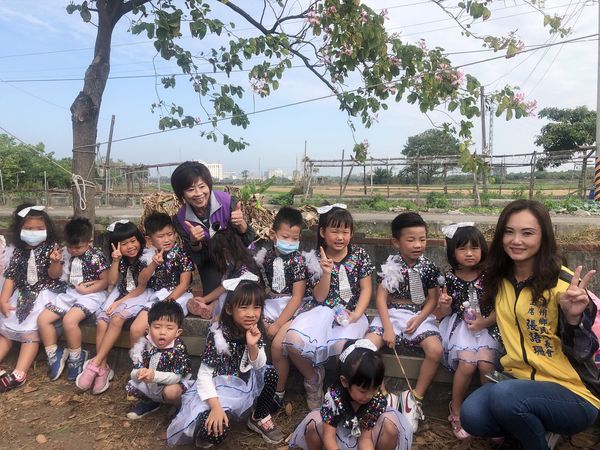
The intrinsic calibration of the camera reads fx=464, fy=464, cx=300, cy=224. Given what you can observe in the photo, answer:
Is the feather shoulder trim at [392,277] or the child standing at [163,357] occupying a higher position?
the feather shoulder trim at [392,277]

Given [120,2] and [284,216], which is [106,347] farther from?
[120,2]

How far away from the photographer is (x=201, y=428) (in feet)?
8.50

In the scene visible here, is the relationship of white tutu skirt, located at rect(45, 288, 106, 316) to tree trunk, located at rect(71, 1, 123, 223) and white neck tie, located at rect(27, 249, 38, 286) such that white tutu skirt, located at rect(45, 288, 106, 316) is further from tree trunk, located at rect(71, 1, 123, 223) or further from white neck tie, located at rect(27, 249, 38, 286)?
tree trunk, located at rect(71, 1, 123, 223)

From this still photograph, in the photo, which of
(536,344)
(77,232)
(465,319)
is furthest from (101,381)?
(536,344)

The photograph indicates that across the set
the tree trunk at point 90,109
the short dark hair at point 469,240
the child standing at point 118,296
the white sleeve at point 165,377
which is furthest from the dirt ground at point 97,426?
the tree trunk at point 90,109

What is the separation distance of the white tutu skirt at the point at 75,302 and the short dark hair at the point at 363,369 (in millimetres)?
2349

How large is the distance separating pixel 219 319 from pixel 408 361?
4.14ft

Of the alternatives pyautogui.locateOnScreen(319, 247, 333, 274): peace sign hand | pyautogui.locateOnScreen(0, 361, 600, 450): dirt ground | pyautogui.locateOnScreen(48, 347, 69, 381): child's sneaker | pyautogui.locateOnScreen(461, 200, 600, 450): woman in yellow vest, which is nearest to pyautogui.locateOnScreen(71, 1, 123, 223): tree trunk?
pyautogui.locateOnScreen(48, 347, 69, 381): child's sneaker

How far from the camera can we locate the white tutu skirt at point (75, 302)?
3.64 metres

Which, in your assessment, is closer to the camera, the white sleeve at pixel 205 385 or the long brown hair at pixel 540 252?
→ the long brown hair at pixel 540 252

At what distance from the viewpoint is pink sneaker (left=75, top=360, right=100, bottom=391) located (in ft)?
11.0

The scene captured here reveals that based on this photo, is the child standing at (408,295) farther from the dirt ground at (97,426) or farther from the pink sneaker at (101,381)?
the pink sneaker at (101,381)

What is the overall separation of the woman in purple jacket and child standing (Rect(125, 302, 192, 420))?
533 mm

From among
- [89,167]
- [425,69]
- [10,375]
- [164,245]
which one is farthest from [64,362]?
[425,69]
